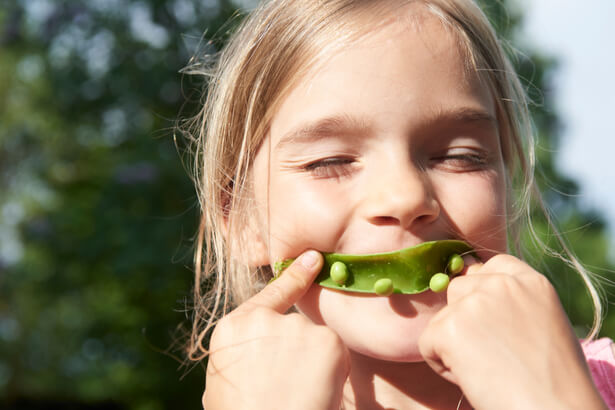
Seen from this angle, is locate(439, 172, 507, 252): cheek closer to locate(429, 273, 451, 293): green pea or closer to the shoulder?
locate(429, 273, 451, 293): green pea

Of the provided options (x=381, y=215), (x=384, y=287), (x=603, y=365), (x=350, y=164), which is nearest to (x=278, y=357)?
(x=384, y=287)

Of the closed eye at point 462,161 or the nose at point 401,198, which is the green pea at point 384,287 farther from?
the closed eye at point 462,161

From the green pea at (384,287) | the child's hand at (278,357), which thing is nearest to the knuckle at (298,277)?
the child's hand at (278,357)

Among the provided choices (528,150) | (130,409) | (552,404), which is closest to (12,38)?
(130,409)

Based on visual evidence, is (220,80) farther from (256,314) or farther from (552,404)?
(552,404)

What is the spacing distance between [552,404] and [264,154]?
3.74ft

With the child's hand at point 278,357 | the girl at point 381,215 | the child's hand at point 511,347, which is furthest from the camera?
the child's hand at point 278,357

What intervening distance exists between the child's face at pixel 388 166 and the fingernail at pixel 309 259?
0.03 m

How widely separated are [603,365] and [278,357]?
1.58 metres

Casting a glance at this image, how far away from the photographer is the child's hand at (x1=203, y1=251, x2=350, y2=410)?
58.9 inches

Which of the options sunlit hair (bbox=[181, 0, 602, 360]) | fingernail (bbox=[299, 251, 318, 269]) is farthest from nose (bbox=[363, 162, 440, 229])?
sunlit hair (bbox=[181, 0, 602, 360])

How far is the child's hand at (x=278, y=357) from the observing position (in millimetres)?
1497

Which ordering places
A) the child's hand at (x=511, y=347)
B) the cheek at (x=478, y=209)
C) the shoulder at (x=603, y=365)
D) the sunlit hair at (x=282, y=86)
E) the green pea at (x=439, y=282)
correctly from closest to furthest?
the child's hand at (x=511, y=347) → the green pea at (x=439, y=282) → the cheek at (x=478, y=209) → the sunlit hair at (x=282, y=86) → the shoulder at (x=603, y=365)

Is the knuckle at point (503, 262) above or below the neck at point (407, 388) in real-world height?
above
